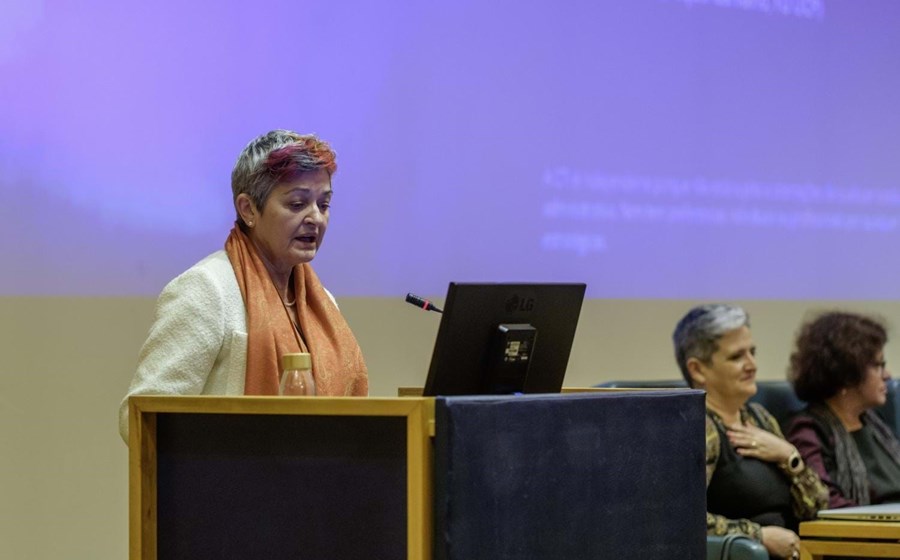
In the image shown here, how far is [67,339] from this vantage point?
3236 mm

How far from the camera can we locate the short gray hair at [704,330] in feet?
12.1

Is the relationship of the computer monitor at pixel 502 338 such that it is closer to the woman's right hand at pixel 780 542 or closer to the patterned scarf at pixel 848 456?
the woman's right hand at pixel 780 542

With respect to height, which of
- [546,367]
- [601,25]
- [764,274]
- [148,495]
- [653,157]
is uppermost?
[601,25]

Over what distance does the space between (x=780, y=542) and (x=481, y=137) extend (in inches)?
54.5

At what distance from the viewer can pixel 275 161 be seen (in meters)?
2.23

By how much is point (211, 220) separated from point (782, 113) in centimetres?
221

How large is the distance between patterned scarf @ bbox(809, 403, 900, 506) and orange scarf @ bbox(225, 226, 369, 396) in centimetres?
199

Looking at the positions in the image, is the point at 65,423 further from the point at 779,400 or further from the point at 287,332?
the point at 779,400

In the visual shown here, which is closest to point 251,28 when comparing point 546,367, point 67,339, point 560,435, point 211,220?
point 211,220

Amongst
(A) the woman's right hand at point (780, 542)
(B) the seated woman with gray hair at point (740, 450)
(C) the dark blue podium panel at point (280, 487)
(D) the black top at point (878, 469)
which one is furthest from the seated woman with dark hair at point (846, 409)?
(C) the dark blue podium panel at point (280, 487)

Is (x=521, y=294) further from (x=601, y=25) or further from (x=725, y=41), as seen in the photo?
(x=725, y=41)

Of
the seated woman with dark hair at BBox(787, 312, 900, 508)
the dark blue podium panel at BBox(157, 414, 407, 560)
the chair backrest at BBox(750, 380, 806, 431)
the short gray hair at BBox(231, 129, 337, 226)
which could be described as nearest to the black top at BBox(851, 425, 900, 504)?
the seated woman with dark hair at BBox(787, 312, 900, 508)

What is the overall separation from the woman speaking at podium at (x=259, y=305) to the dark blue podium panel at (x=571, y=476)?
0.50 meters

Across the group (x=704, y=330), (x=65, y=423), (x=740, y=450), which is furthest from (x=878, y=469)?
(x=65, y=423)
